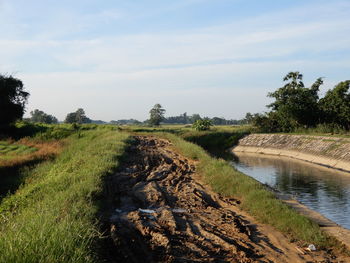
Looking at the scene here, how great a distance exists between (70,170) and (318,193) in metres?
12.1

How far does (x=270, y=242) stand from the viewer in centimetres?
924

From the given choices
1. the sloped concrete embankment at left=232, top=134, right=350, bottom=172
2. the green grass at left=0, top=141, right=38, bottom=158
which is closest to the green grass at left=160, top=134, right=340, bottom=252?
the sloped concrete embankment at left=232, top=134, right=350, bottom=172

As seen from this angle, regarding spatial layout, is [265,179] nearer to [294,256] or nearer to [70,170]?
[70,170]

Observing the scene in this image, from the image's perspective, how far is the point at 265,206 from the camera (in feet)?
39.4

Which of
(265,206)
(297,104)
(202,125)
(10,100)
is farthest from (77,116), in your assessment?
(265,206)

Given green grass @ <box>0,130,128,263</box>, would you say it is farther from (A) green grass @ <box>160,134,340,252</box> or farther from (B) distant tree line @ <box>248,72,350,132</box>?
(B) distant tree line @ <box>248,72,350,132</box>

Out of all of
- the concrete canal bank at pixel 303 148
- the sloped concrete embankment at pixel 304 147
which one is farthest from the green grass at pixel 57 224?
the sloped concrete embankment at pixel 304 147

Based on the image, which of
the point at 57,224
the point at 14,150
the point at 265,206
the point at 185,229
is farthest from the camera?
the point at 14,150

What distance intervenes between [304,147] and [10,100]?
3285 centimetres

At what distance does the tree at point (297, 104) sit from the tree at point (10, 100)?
105ft

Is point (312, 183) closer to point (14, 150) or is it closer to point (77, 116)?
point (14, 150)

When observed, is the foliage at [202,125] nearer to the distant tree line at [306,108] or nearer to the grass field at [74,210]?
the distant tree line at [306,108]

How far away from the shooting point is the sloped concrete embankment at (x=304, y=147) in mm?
29344

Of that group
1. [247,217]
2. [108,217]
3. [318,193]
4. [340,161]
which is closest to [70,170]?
[108,217]
